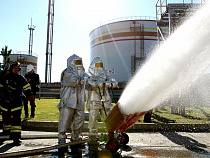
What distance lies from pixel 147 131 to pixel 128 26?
17779 millimetres

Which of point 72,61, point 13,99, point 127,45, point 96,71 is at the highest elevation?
point 127,45

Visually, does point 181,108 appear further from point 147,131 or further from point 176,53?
point 176,53

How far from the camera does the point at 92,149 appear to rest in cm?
373

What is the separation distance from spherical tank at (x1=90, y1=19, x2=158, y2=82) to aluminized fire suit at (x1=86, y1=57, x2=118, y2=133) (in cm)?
1648

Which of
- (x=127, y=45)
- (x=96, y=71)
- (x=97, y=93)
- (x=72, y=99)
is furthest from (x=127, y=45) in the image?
(x=72, y=99)

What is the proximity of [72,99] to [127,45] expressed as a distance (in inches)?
742

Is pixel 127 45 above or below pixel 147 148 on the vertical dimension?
above

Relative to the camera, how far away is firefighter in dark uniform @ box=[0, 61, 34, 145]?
4113 millimetres

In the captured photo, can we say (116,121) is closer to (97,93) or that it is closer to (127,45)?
(97,93)

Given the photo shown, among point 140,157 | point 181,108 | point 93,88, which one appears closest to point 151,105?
point 140,157

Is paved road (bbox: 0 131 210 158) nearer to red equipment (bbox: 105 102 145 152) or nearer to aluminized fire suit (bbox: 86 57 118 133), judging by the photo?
red equipment (bbox: 105 102 145 152)

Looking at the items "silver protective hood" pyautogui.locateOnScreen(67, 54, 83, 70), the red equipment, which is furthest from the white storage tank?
the red equipment

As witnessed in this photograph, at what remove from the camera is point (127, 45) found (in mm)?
22094

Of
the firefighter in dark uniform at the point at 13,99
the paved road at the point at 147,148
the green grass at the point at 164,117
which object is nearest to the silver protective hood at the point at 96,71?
the firefighter in dark uniform at the point at 13,99
